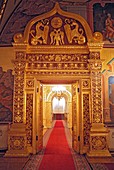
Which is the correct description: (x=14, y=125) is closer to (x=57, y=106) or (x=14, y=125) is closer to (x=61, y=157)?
(x=61, y=157)

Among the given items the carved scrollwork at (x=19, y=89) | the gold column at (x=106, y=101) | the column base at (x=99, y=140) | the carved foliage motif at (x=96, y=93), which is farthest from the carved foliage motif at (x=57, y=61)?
the column base at (x=99, y=140)

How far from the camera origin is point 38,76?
7523 millimetres

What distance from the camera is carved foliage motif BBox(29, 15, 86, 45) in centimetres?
768

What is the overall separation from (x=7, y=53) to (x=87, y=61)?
280cm

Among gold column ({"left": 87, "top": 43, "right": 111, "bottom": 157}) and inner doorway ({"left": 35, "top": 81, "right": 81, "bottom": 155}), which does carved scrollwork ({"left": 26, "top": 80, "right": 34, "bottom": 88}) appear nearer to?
inner doorway ({"left": 35, "top": 81, "right": 81, "bottom": 155})

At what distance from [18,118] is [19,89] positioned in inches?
37.0

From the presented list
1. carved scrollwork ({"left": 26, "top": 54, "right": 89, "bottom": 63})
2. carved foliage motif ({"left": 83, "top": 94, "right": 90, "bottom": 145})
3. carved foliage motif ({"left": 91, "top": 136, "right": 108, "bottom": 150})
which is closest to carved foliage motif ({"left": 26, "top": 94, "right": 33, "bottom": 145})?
carved scrollwork ({"left": 26, "top": 54, "right": 89, "bottom": 63})

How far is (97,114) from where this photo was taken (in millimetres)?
7289

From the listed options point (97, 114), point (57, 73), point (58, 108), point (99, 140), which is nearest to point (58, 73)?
point (57, 73)

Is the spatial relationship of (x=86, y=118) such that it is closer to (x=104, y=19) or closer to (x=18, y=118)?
(x=18, y=118)

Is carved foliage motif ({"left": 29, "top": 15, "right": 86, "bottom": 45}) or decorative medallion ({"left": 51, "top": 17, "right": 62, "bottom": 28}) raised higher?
decorative medallion ({"left": 51, "top": 17, "right": 62, "bottom": 28})

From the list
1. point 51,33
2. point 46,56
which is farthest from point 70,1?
point 46,56

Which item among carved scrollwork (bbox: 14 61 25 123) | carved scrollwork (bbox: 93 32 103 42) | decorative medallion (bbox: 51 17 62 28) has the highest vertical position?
decorative medallion (bbox: 51 17 62 28)

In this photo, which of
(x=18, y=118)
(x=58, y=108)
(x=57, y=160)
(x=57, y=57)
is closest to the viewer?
(x=57, y=160)
